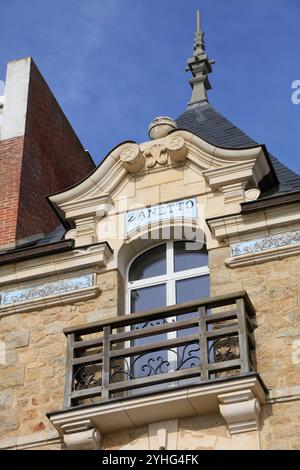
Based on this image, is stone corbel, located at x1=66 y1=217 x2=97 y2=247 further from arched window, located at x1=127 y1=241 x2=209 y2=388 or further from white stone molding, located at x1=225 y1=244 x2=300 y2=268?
white stone molding, located at x1=225 y1=244 x2=300 y2=268

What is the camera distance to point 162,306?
1249cm

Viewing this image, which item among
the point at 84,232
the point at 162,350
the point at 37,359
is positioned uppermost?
the point at 84,232

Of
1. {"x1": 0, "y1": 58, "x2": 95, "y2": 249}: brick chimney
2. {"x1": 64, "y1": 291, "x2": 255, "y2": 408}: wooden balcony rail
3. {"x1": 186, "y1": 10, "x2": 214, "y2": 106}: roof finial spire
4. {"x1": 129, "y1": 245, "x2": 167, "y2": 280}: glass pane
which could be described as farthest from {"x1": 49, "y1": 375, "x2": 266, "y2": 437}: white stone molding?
{"x1": 186, "y1": 10, "x2": 214, "y2": 106}: roof finial spire

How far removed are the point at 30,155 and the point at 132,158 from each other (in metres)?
3.82

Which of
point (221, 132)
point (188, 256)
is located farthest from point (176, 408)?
point (221, 132)

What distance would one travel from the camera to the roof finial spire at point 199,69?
53.9ft

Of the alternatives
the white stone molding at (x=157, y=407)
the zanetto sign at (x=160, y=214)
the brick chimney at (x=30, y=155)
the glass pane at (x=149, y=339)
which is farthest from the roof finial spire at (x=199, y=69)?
the white stone molding at (x=157, y=407)

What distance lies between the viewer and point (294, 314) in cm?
1153

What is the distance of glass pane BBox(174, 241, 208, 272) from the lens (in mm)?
12898

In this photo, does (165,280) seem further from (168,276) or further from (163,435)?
(163,435)

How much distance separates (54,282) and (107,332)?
5.13ft

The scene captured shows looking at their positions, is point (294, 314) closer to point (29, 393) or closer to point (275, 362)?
point (275, 362)

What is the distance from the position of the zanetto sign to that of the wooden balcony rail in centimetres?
152

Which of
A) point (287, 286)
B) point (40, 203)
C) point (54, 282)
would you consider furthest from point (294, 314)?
point (40, 203)
